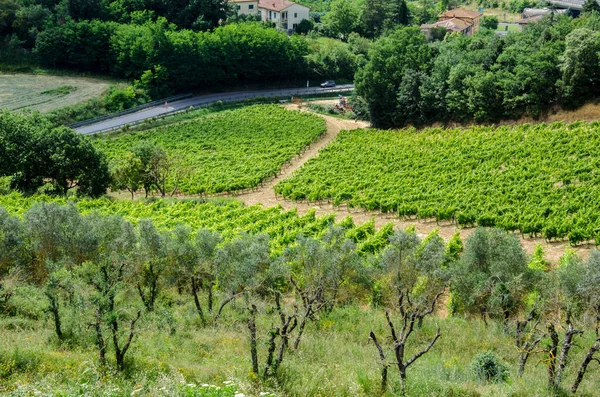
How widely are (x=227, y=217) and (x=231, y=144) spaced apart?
22.5m

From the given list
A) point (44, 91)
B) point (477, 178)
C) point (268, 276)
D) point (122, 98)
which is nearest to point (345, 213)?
point (477, 178)

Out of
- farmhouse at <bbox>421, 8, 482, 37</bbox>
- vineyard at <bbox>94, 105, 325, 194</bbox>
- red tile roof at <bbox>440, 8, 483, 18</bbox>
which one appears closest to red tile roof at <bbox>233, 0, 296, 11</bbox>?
farmhouse at <bbox>421, 8, 482, 37</bbox>

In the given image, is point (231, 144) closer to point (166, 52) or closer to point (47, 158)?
point (47, 158)

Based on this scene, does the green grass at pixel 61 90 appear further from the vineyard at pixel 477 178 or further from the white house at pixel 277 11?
the white house at pixel 277 11

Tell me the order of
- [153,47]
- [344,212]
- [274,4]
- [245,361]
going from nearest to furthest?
[245,361] < [344,212] < [153,47] < [274,4]

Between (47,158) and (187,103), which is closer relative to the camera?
(47,158)

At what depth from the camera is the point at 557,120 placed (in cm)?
5244

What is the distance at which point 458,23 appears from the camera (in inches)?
4119

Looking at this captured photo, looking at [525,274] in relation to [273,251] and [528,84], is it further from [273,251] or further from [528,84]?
[528,84]

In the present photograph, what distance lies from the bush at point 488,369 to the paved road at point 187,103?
55.0 meters

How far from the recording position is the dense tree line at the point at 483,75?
172ft

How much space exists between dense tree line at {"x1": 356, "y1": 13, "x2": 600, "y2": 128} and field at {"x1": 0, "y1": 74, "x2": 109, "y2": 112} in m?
32.2

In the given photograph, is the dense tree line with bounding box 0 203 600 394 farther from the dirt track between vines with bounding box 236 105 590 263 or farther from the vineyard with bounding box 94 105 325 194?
the vineyard with bounding box 94 105 325 194

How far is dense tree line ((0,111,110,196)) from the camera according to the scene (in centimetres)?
4253
